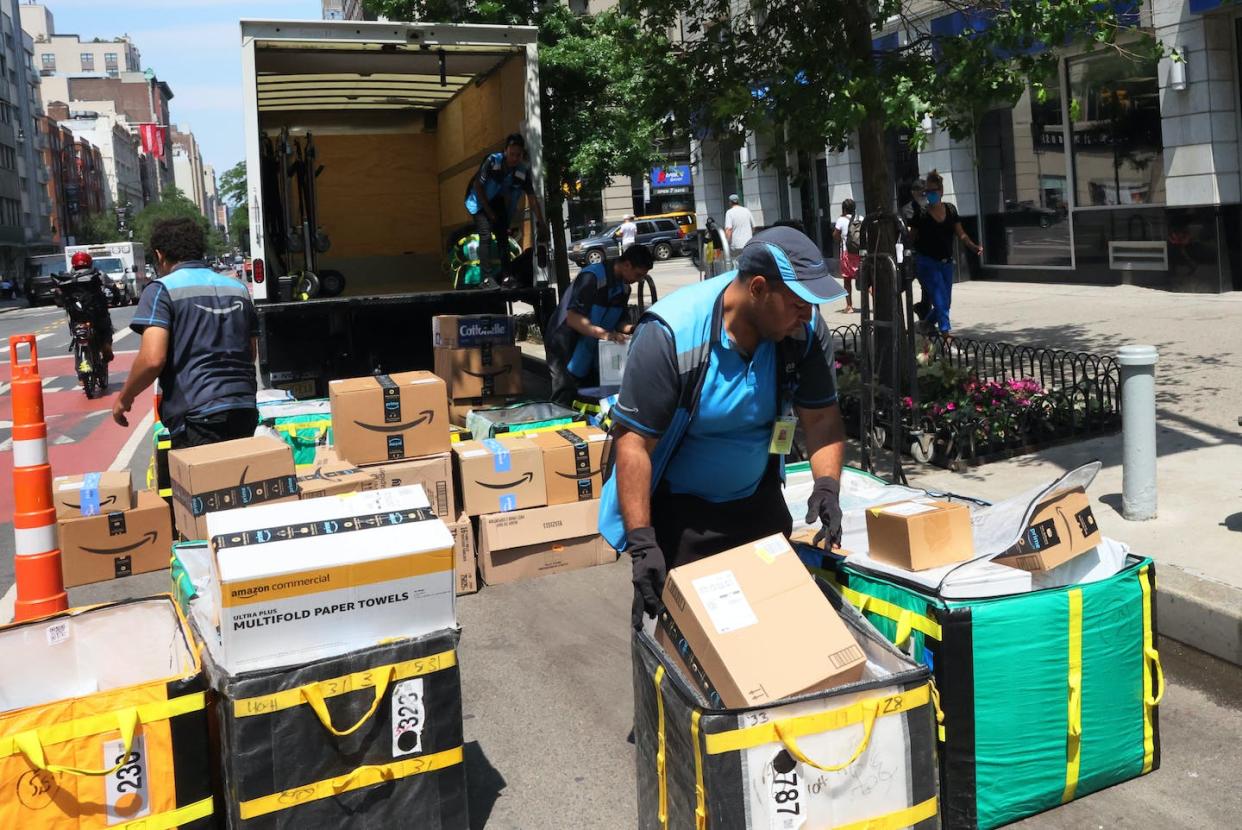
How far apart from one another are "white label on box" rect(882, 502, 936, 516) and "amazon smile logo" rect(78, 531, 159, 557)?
16.0 ft

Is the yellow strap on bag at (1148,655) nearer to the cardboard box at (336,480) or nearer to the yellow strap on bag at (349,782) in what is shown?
the yellow strap on bag at (349,782)

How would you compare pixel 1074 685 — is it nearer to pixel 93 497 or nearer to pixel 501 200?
pixel 93 497

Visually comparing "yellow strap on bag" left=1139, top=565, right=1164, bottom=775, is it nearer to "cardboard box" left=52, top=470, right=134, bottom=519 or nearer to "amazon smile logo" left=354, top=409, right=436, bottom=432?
"amazon smile logo" left=354, top=409, right=436, bottom=432

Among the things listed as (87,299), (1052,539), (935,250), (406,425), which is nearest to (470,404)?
(406,425)

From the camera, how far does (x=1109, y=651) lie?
3695 millimetres

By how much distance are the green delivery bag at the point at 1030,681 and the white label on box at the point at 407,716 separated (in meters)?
1.43

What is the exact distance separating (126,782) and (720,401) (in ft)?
6.37

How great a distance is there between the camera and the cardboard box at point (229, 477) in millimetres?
5770

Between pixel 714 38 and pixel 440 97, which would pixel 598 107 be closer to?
pixel 440 97

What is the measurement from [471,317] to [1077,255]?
12566mm

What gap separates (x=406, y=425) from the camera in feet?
22.5

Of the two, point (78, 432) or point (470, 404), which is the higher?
point (470, 404)

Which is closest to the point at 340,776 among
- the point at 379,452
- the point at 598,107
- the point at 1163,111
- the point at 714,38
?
the point at 379,452

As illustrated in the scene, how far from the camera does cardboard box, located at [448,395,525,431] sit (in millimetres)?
8992
